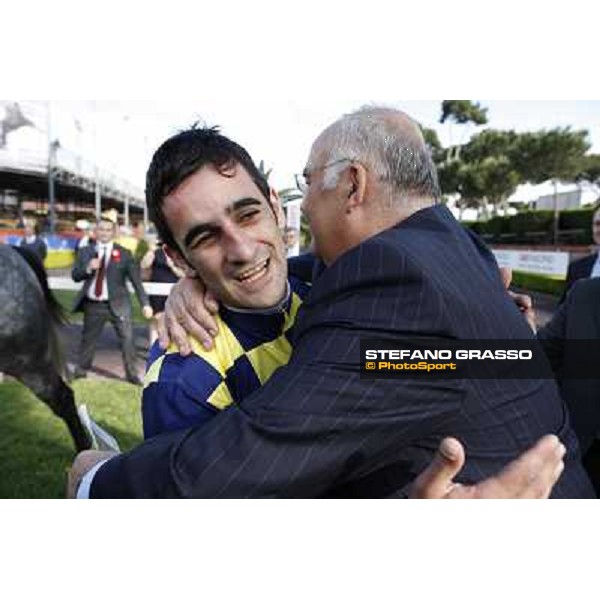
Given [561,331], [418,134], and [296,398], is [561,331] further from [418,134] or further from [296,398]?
[296,398]

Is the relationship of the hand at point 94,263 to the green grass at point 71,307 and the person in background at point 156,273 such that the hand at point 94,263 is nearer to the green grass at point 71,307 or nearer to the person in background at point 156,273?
the person in background at point 156,273

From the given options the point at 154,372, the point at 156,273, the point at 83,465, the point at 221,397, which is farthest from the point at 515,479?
the point at 156,273

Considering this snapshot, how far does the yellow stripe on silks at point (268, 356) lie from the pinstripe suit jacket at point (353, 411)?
0.22 m

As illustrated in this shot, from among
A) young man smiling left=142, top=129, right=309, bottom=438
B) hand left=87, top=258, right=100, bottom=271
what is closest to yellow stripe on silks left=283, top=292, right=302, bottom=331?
young man smiling left=142, top=129, right=309, bottom=438

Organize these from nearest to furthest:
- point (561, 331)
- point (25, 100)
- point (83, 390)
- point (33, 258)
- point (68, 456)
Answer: point (25, 100), point (561, 331), point (68, 456), point (33, 258), point (83, 390)

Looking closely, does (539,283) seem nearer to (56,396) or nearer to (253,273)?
(56,396)

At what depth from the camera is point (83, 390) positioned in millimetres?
3602

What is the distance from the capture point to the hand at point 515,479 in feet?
2.01

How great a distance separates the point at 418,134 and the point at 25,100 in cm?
76

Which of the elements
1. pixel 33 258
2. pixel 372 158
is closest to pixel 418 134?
pixel 372 158

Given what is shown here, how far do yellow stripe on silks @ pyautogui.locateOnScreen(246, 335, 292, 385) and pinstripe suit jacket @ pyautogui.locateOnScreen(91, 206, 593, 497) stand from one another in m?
0.22

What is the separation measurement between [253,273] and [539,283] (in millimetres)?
4778

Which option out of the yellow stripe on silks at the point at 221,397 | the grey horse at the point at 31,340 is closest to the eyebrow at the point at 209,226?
the yellow stripe on silks at the point at 221,397

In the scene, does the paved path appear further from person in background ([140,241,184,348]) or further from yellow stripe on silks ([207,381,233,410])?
yellow stripe on silks ([207,381,233,410])
